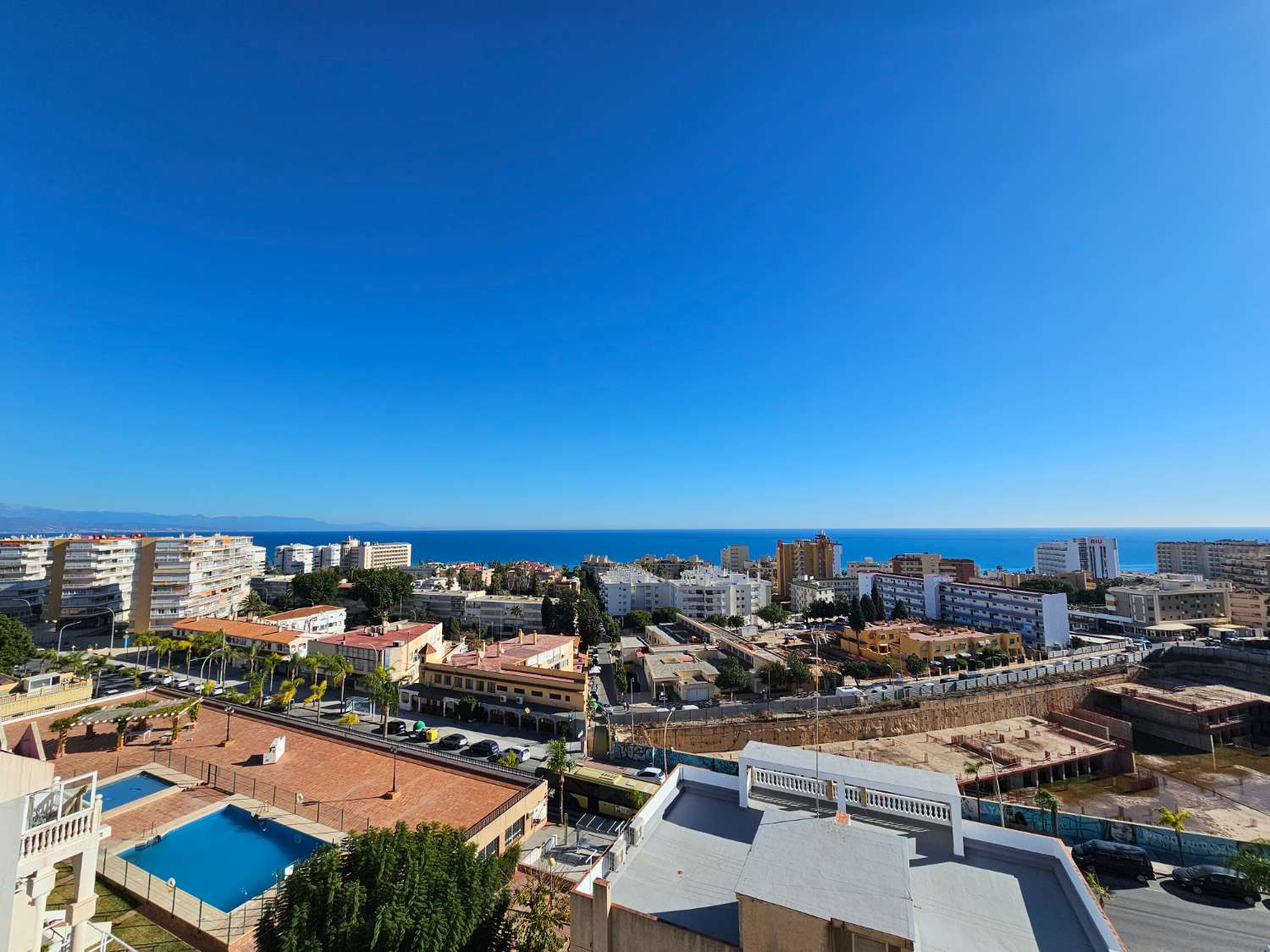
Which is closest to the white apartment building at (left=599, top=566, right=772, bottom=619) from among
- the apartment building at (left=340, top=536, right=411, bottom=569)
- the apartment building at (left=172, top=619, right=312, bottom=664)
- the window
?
the apartment building at (left=172, top=619, right=312, bottom=664)

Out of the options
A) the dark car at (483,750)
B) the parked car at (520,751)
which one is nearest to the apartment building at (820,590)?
the parked car at (520,751)

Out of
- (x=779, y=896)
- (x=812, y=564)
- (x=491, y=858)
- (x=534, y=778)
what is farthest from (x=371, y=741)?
(x=812, y=564)

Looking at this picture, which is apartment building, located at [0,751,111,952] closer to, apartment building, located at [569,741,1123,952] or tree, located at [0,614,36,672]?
apartment building, located at [569,741,1123,952]

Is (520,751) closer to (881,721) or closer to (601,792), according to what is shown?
(601,792)

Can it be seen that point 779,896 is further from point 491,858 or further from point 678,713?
point 678,713

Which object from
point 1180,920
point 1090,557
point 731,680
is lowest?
point 1180,920

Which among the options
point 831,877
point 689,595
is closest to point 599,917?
point 831,877
